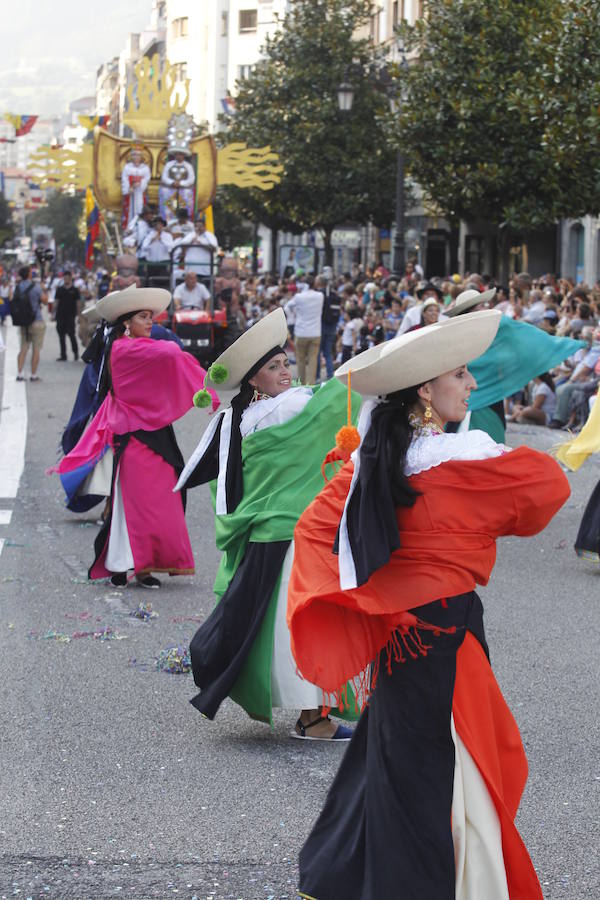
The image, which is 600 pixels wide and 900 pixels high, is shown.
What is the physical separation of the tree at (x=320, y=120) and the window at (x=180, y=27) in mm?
60932

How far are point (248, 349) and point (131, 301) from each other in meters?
2.85

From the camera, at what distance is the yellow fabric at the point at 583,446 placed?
9.35 m

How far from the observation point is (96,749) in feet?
19.4

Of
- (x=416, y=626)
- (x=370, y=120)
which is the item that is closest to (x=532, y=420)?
(x=416, y=626)

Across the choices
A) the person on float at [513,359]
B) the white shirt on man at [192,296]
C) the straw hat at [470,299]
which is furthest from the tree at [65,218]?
the straw hat at [470,299]

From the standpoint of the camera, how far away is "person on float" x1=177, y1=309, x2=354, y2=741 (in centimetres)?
586

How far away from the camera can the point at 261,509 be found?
6000 mm

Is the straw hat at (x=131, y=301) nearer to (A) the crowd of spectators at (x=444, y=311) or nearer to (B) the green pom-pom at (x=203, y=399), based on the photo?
(B) the green pom-pom at (x=203, y=399)

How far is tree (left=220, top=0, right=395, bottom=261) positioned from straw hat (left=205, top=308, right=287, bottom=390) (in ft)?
118

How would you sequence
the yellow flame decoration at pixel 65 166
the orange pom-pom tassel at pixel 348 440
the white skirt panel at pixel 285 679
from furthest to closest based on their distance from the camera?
the yellow flame decoration at pixel 65 166, the white skirt panel at pixel 285 679, the orange pom-pom tassel at pixel 348 440

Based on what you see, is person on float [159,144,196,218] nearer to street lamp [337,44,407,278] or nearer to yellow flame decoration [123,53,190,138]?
yellow flame decoration [123,53,190,138]

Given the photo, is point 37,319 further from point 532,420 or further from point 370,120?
point 370,120

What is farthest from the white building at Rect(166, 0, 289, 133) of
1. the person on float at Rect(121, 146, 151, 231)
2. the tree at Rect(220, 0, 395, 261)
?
the person on float at Rect(121, 146, 151, 231)

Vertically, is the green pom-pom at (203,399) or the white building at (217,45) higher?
the white building at (217,45)
